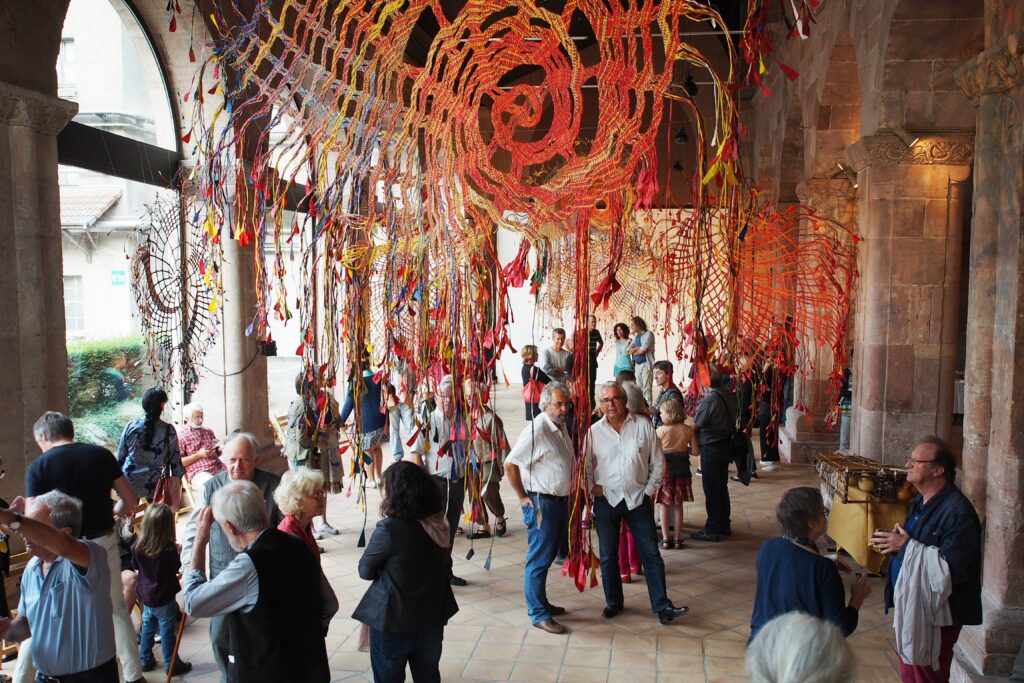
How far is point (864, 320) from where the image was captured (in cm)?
625

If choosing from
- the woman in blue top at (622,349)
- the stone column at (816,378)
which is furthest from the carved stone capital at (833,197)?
the woman in blue top at (622,349)

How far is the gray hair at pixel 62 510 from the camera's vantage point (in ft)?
9.29

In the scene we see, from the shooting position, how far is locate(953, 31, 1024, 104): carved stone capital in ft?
11.1

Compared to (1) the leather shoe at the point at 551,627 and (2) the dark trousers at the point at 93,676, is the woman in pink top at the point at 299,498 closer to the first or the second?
(2) the dark trousers at the point at 93,676

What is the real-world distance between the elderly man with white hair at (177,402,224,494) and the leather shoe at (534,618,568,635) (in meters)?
2.22

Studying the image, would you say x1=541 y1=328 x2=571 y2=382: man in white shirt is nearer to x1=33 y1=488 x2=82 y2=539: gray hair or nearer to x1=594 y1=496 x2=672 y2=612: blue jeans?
x1=594 y1=496 x2=672 y2=612: blue jeans

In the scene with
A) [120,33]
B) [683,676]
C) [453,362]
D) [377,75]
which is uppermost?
[120,33]

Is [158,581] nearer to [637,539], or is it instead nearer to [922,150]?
[637,539]

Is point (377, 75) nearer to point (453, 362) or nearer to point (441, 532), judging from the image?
point (453, 362)

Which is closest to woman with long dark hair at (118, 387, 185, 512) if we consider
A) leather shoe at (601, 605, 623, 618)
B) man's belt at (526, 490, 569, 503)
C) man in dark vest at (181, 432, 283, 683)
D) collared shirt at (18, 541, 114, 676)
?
man in dark vest at (181, 432, 283, 683)

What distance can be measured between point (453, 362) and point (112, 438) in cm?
369

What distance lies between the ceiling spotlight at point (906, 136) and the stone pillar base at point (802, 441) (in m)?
3.83

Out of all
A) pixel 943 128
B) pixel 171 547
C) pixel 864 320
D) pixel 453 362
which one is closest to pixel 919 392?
pixel 864 320

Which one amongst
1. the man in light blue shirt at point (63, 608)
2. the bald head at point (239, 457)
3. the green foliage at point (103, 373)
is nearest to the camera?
the man in light blue shirt at point (63, 608)
